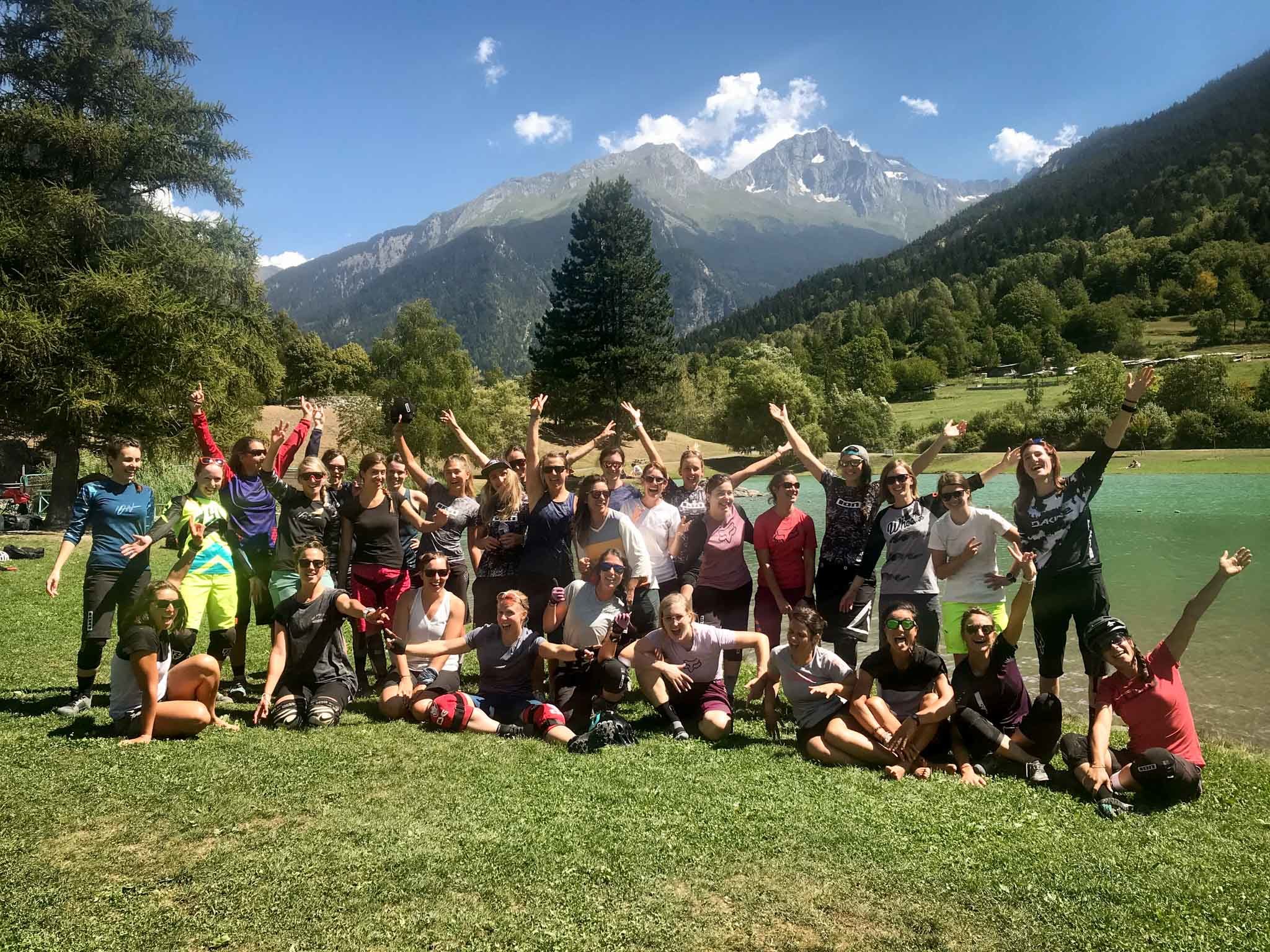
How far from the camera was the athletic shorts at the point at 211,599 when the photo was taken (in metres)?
6.13

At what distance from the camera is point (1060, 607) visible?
18.8 feet

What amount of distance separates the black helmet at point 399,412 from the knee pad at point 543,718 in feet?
11.7

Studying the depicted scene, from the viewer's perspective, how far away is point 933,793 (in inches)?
187

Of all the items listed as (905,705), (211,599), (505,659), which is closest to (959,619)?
(905,705)

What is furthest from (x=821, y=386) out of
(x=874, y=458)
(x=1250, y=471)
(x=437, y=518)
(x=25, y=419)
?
(x=437, y=518)

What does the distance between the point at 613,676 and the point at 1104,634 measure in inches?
139

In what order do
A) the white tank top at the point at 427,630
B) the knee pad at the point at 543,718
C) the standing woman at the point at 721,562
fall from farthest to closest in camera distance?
the standing woman at the point at 721,562 → the white tank top at the point at 427,630 → the knee pad at the point at 543,718

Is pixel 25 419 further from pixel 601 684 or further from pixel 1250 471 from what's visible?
pixel 1250 471

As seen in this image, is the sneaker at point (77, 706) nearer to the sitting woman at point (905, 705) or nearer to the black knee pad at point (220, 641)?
the black knee pad at point (220, 641)

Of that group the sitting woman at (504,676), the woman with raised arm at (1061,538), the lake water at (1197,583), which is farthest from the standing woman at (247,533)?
the lake water at (1197,583)

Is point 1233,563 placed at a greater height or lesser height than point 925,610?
greater

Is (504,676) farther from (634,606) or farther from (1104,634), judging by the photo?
(1104,634)

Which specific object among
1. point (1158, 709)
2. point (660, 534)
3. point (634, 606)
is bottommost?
point (1158, 709)

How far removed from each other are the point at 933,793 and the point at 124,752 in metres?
5.43
